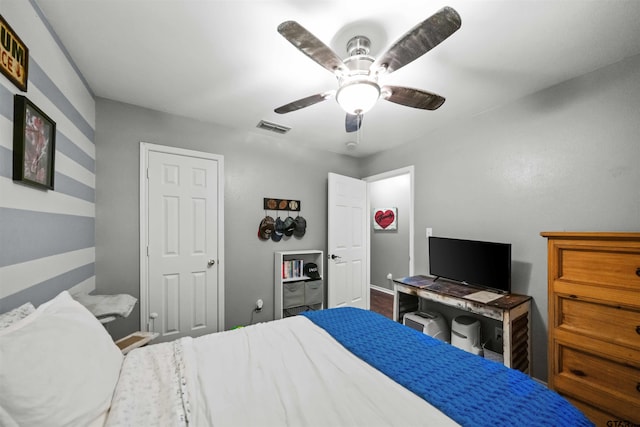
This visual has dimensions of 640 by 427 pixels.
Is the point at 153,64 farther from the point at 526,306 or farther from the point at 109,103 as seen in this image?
the point at 526,306

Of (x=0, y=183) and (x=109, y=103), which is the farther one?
(x=109, y=103)

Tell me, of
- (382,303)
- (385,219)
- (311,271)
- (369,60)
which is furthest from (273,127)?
(382,303)

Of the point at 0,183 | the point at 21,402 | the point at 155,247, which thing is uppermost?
the point at 0,183

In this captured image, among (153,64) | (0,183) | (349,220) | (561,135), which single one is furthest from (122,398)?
(561,135)

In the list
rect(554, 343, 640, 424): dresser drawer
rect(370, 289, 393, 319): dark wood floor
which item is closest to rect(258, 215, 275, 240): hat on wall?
rect(370, 289, 393, 319): dark wood floor

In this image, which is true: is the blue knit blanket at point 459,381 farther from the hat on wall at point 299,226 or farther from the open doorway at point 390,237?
the open doorway at point 390,237

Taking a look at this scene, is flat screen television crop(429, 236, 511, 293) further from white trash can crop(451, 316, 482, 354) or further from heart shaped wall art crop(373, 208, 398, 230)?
heart shaped wall art crop(373, 208, 398, 230)

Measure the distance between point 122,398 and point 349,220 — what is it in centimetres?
300

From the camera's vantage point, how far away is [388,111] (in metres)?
2.55

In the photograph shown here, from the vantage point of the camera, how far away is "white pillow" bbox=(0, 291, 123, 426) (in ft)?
2.27

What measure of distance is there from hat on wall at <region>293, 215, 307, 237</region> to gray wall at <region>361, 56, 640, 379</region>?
164 centimetres

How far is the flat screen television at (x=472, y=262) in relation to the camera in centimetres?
221

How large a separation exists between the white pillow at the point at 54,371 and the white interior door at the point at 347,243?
102 inches

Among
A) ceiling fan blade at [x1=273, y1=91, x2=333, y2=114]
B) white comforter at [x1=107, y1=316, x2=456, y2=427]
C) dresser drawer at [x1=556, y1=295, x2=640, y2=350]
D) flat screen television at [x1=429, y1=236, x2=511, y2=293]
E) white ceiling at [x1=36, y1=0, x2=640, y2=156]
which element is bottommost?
white comforter at [x1=107, y1=316, x2=456, y2=427]
